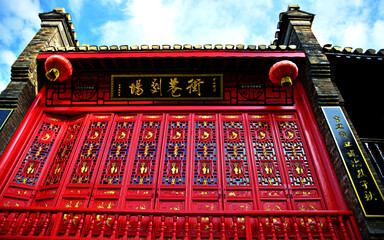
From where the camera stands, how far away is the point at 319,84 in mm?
5422

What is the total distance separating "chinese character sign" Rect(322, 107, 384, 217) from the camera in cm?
378

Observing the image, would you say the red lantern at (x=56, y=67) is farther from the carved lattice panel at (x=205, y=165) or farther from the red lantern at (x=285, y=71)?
the red lantern at (x=285, y=71)

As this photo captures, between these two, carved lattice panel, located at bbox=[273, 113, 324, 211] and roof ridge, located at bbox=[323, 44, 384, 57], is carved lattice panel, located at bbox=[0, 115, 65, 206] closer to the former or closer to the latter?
carved lattice panel, located at bbox=[273, 113, 324, 211]

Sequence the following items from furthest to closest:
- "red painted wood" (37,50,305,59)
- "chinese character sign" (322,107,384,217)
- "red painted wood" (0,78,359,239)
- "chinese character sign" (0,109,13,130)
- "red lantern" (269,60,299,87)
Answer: "red painted wood" (37,50,305,59)
"red lantern" (269,60,299,87)
"chinese character sign" (0,109,13,130)
"red painted wood" (0,78,359,239)
"chinese character sign" (322,107,384,217)

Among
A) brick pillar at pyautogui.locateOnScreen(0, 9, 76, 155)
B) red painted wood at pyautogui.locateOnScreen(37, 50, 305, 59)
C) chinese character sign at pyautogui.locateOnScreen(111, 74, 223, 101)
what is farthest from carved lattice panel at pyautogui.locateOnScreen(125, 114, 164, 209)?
brick pillar at pyautogui.locateOnScreen(0, 9, 76, 155)

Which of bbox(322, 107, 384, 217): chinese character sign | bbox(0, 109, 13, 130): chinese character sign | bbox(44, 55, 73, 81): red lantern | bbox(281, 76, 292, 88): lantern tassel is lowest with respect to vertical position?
bbox(322, 107, 384, 217): chinese character sign

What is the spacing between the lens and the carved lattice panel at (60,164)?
4590 mm

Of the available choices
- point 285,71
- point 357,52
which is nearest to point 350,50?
point 357,52

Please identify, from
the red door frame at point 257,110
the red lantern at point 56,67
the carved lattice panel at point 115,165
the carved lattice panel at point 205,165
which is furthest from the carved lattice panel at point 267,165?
the red lantern at point 56,67

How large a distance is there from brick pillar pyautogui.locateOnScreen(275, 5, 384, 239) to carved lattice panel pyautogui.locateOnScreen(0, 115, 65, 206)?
204 inches

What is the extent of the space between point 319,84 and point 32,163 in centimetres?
576

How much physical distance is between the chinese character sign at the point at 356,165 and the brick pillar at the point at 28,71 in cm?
589

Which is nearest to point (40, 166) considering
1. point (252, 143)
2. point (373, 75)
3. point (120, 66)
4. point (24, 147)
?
point (24, 147)

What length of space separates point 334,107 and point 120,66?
15.0 ft
